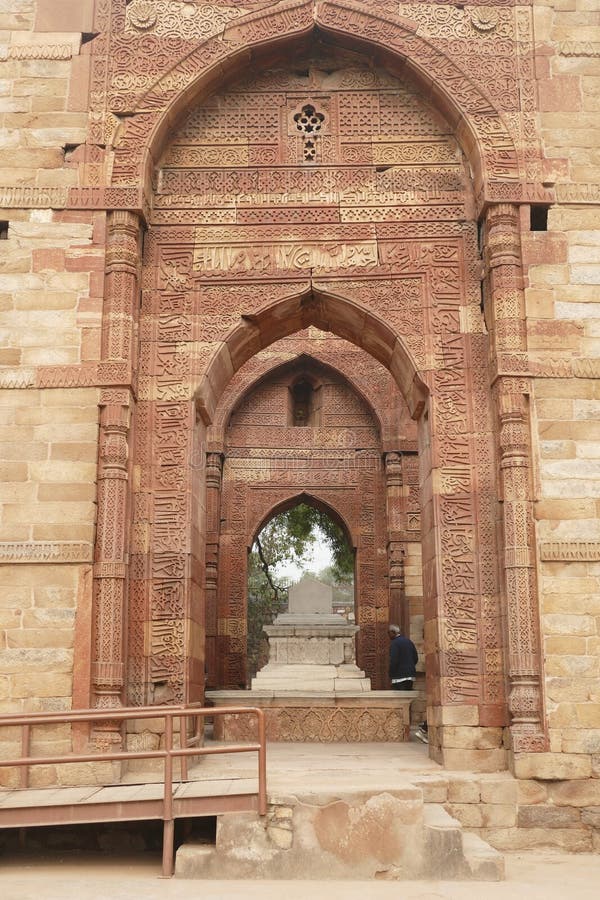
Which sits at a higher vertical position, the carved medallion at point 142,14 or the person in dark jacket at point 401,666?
the carved medallion at point 142,14

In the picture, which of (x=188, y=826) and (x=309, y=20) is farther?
(x=309, y=20)

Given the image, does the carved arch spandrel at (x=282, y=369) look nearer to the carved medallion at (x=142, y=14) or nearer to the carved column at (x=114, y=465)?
the carved column at (x=114, y=465)

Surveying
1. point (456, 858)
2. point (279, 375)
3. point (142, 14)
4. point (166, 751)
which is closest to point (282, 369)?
point (279, 375)

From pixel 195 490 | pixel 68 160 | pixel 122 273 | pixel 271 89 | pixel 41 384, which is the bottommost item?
pixel 195 490

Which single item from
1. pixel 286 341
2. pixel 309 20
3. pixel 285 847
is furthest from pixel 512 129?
pixel 286 341

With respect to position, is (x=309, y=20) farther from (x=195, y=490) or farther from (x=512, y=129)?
(x=195, y=490)

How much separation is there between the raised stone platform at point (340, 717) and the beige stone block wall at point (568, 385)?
355 cm

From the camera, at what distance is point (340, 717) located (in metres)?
10.8

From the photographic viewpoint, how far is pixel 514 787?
7.22 m

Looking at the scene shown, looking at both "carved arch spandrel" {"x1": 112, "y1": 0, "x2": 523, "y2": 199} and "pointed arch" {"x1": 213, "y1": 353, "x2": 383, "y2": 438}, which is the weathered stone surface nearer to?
"carved arch spandrel" {"x1": 112, "y1": 0, "x2": 523, "y2": 199}

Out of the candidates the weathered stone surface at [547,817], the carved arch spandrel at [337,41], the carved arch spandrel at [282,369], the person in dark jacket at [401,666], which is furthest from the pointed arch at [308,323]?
the carved arch spandrel at [282,369]

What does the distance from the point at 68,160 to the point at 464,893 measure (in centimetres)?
671

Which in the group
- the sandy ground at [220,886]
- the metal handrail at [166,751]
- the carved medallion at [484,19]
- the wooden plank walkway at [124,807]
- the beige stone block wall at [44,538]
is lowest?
Answer: the sandy ground at [220,886]

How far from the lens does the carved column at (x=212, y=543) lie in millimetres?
14703
